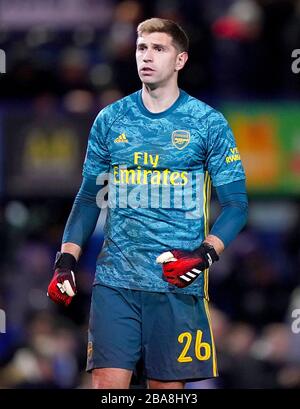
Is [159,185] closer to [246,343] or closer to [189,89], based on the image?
[246,343]

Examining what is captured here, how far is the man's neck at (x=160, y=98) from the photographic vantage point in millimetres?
6102

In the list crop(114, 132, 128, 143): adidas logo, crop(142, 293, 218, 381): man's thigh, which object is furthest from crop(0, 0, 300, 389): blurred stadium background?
crop(114, 132, 128, 143): adidas logo

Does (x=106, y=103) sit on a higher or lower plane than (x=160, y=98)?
higher

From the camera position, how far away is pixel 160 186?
237 inches

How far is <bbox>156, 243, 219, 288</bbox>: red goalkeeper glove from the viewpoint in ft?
18.9

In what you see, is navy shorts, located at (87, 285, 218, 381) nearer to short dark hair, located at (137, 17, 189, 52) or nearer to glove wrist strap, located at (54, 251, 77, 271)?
glove wrist strap, located at (54, 251, 77, 271)

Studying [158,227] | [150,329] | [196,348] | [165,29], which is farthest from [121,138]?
[196,348]

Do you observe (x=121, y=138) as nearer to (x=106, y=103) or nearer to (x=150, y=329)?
(x=150, y=329)

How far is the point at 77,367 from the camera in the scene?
981 centimetres

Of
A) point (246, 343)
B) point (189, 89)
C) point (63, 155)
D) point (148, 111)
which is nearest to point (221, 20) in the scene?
point (189, 89)

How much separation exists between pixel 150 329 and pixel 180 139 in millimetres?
945

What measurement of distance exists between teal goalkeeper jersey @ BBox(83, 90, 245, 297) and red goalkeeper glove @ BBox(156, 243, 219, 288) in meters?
0.19

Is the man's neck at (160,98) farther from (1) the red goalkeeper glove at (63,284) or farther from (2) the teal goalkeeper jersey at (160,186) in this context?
→ (1) the red goalkeeper glove at (63,284)

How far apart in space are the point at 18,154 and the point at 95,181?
18.6 ft
